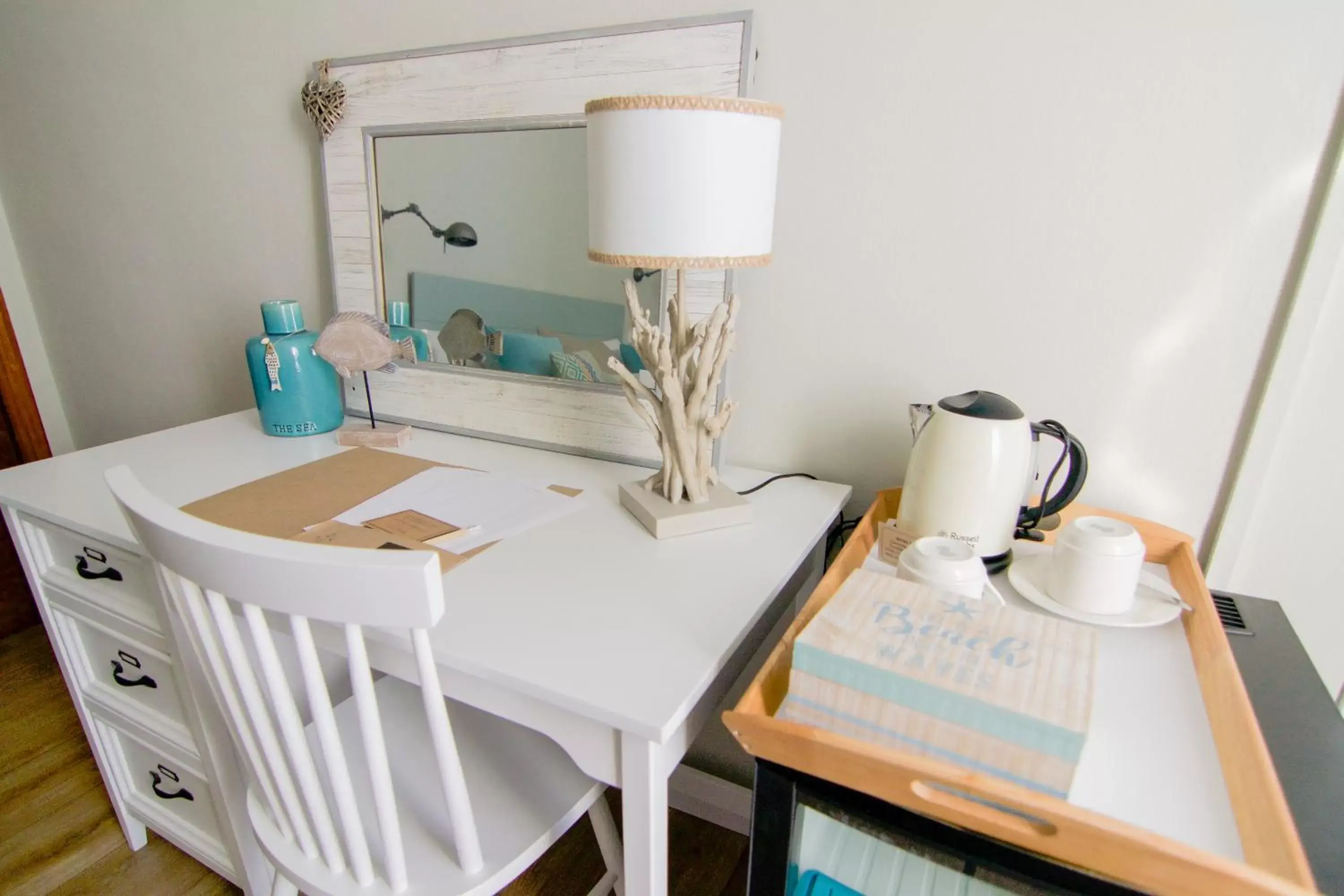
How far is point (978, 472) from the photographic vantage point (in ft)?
2.64

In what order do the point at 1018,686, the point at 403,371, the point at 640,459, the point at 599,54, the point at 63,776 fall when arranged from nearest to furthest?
1. the point at 1018,686
2. the point at 599,54
3. the point at 640,459
4. the point at 403,371
5. the point at 63,776

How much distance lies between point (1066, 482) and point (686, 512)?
1.65ft

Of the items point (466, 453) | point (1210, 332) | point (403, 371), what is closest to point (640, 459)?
point (466, 453)

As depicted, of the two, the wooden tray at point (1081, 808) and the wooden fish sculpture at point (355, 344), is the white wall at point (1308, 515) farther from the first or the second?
the wooden fish sculpture at point (355, 344)

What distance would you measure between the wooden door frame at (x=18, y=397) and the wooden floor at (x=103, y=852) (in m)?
0.90

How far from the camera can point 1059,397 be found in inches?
39.1

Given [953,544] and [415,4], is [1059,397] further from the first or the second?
[415,4]

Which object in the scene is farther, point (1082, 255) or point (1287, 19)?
point (1082, 255)

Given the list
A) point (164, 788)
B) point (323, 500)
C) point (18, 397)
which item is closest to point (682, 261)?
point (323, 500)

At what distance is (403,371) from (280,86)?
68 centimetres

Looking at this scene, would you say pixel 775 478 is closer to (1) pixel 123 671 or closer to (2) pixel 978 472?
(2) pixel 978 472

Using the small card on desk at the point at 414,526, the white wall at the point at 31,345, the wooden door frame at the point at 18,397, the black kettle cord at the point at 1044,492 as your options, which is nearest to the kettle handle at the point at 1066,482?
the black kettle cord at the point at 1044,492

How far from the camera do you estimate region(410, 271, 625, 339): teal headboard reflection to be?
120 cm

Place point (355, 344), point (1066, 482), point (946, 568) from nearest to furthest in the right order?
point (946, 568), point (1066, 482), point (355, 344)
